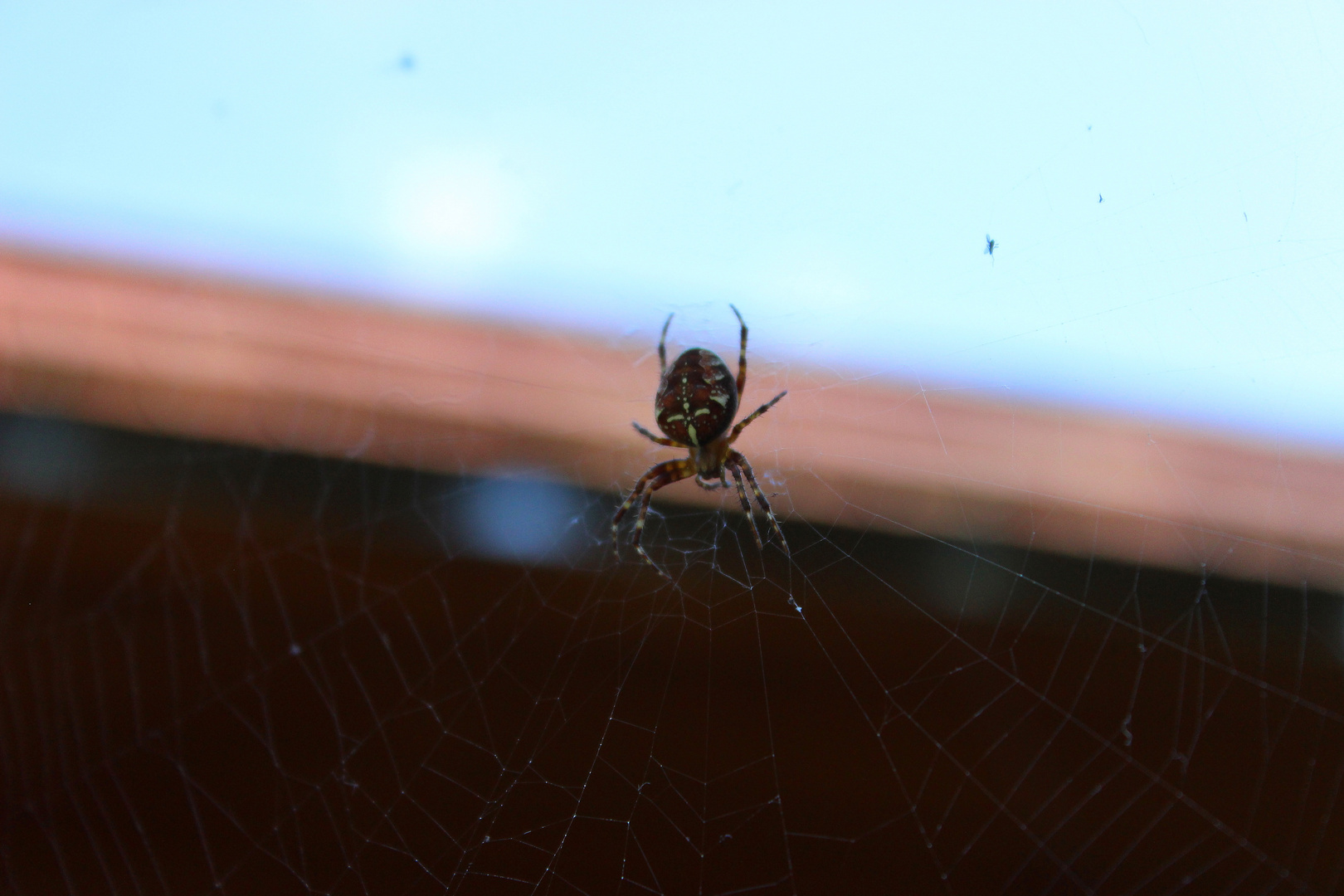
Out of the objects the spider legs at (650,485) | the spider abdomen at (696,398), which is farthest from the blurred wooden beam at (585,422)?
the spider abdomen at (696,398)

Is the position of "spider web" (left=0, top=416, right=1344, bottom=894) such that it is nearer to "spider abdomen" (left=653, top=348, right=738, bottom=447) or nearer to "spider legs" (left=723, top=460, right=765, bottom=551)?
"spider legs" (left=723, top=460, right=765, bottom=551)

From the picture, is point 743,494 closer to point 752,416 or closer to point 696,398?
point 752,416

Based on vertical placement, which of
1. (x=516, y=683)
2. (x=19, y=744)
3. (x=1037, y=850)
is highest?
(x=516, y=683)

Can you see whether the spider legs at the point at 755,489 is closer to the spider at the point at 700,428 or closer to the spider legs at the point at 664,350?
the spider at the point at 700,428

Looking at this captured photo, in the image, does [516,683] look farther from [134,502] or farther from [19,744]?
[19,744]

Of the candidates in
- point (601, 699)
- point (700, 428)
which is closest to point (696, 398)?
point (700, 428)

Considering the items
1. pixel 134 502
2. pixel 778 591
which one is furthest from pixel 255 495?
pixel 778 591
